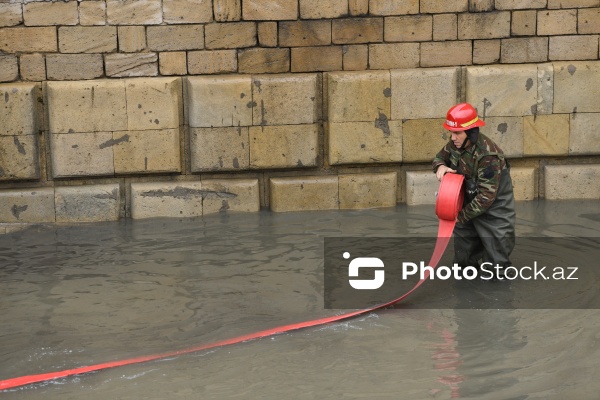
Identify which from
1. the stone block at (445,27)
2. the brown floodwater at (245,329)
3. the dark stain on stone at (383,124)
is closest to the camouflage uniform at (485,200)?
the brown floodwater at (245,329)

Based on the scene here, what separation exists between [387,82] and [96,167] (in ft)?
10.1

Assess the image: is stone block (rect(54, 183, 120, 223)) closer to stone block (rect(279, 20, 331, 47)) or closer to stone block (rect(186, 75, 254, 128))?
stone block (rect(186, 75, 254, 128))

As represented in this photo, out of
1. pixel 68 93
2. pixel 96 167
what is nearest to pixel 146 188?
pixel 96 167

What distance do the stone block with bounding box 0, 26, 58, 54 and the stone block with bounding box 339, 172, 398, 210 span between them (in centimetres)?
326

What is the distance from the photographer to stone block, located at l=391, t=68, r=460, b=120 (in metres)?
10.5

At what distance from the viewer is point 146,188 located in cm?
1039

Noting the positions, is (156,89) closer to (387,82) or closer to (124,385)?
(387,82)

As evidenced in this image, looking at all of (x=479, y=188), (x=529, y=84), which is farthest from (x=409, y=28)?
(x=479, y=188)

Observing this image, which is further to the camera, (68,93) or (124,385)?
(68,93)

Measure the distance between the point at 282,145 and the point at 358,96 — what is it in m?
0.93

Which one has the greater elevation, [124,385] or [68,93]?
[68,93]

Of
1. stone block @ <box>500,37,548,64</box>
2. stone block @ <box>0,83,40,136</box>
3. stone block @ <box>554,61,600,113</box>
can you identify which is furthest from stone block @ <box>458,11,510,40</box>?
stone block @ <box>0,83,40,136</box>

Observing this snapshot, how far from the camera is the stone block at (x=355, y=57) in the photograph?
10477 millimetres

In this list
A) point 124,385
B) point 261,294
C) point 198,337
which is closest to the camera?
point 124,385
